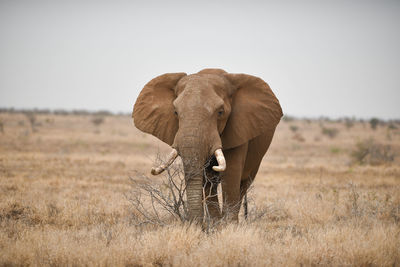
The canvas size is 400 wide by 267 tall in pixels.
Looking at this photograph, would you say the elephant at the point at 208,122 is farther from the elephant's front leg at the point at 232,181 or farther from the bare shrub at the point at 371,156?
the bare shrub at the point at 371,156

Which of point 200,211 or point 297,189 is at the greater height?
point 200,211

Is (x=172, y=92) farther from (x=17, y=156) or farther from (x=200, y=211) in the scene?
(x=17, y=156)

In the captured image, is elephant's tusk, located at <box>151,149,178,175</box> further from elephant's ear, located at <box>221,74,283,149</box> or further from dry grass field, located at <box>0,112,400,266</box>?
elephant's ear, located at <box>221,74,283,149</box>

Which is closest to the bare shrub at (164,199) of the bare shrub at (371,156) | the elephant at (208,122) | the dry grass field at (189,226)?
the dry grass field at (189,226)

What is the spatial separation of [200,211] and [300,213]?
3.87m

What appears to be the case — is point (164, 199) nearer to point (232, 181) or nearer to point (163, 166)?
point (163, 166)

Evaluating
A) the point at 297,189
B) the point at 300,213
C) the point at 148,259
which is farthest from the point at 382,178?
the point at 148,259

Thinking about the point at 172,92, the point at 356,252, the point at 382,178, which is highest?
the point at 172,92

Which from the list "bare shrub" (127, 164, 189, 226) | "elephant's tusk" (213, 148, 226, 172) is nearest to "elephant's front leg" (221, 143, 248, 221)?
"bare shrub" (127, 164, 189, 226)

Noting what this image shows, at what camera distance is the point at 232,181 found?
6996 millimetres

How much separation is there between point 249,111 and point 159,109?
155cm

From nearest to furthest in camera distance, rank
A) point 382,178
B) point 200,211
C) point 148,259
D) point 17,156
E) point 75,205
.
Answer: point 148,259
point 200,211
point 75,205
point 382,178
point 17,156

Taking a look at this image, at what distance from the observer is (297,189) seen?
12945 millimetres

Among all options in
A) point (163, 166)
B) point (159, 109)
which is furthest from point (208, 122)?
point (159, 109)
